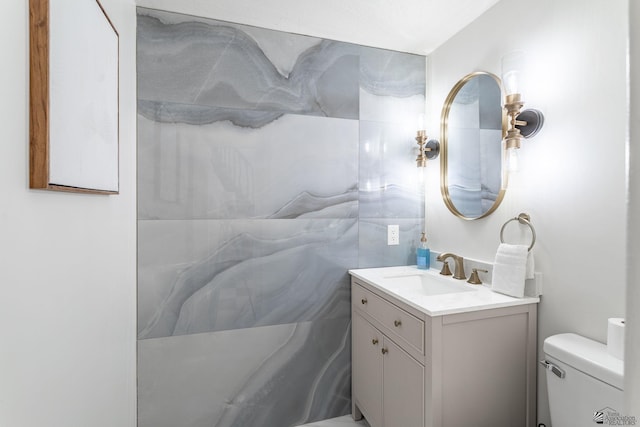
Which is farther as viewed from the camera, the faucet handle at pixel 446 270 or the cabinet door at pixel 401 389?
the faucet handle at pixel 446 270

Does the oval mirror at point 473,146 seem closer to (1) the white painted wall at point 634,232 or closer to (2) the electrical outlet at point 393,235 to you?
(2) the electrical outlet at point 393,235

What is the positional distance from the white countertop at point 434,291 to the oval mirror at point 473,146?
397 mm

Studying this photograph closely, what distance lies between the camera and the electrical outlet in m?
2.18

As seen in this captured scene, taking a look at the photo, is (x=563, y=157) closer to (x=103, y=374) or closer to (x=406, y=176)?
(x=406, y=176)

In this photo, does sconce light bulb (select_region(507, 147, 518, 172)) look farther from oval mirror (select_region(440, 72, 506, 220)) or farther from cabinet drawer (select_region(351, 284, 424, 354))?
cabinet drawer (select_region(351, 284, 424, 354))

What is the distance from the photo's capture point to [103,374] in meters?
1.19

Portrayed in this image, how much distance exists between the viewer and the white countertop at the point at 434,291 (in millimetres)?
1347

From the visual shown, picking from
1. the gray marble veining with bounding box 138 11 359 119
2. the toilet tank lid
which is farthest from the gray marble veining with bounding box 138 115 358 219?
the toilet tank lid

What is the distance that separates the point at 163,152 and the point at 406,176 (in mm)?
1499

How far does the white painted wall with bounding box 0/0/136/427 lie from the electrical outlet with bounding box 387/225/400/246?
153 centimetres

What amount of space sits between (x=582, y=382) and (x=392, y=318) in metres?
0.72

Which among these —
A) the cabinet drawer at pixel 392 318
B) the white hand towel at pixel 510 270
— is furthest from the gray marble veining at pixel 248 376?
the white hand towel at pixel 510 270

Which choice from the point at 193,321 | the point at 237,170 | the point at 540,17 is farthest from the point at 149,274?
the point at 540,17

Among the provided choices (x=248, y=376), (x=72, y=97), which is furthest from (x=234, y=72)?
(x=248, y=376)
